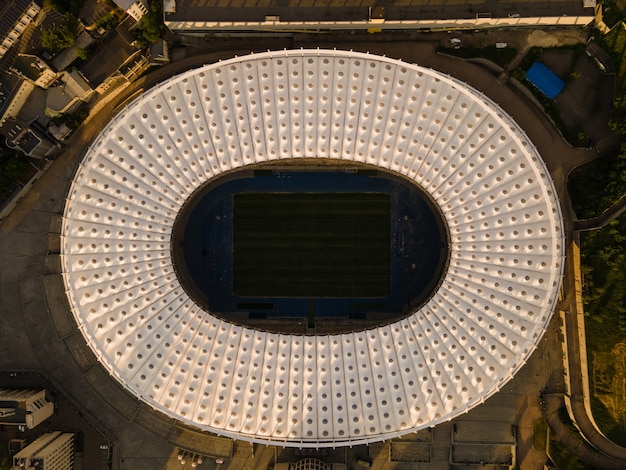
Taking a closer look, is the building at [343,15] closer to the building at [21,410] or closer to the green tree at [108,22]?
the green tree at [108,22]

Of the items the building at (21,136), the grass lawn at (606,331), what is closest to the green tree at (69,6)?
the building at (21,136)

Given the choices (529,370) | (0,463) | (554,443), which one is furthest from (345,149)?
(0,463)

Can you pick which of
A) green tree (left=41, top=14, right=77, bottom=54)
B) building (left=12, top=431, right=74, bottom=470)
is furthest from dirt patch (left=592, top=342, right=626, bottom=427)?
green tree (left=41, top=14, right=77, bottom=54)

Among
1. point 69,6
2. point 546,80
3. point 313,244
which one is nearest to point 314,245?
point 313,244

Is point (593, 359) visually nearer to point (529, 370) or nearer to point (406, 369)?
point (529, 370)

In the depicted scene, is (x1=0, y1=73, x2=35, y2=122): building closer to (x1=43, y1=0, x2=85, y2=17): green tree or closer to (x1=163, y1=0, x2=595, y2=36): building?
(x1=43, y1=0, x2=85, y2=17): green tree

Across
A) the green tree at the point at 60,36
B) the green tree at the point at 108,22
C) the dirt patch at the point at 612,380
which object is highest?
the green tree at the point at 108,22
